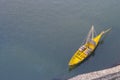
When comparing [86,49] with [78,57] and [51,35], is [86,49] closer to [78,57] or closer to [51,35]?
[78,57]

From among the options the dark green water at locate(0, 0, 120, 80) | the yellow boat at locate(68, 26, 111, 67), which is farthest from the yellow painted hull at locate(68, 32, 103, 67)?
the dark green water at locate(0, 0, 120, 80)

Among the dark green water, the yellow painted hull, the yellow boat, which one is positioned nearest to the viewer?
the dark green water

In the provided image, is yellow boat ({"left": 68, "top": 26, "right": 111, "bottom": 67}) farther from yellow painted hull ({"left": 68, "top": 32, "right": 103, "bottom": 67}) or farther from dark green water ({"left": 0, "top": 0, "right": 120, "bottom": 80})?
dark green water ({"left": 0, "top": 0, "right": 120, "bottom": 80})

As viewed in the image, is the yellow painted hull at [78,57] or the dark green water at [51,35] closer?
the dark green water at [51,35]

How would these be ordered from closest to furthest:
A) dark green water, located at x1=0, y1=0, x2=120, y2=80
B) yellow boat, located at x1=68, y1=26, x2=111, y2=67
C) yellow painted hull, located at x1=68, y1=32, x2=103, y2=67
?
dark green water, located at x1=0, y1=0, x2=120, y2=80
yellow painted hull, located at x1=68, y1=32, x2=103, y2=67
yellow boat, located at x1=68, y1=26, x2=111, y2=67

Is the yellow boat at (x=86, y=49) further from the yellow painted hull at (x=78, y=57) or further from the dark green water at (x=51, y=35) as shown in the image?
the dark green water at (x=51, y=35)

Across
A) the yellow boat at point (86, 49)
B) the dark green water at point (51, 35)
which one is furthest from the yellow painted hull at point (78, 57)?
the dark green water at point (51, 35)

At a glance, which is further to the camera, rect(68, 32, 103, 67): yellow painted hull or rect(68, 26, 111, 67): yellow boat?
rect(68, 26, 111, 67): yellow boat
